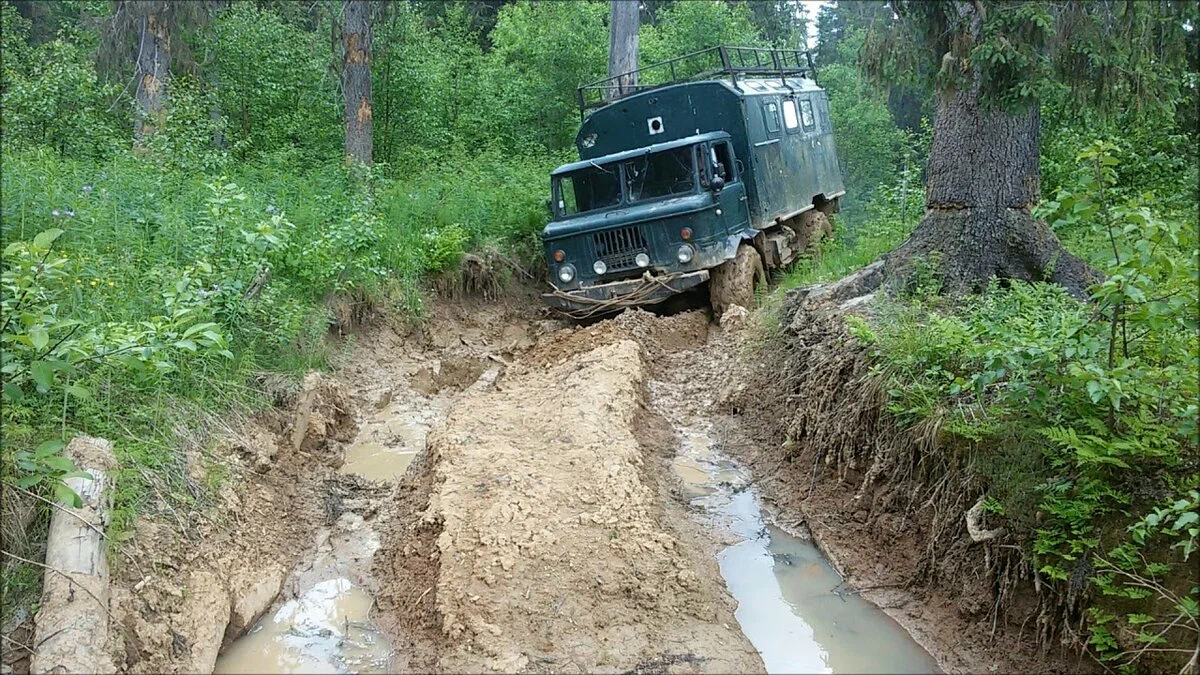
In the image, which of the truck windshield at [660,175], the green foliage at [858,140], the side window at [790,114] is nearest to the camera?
the truck windshield at [660,175]

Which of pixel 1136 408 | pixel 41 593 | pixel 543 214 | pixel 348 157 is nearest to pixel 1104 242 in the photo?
pixel 1136 408

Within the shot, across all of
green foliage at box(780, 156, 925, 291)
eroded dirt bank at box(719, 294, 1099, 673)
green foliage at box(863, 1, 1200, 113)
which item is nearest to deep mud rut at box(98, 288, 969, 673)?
eroded dirt bank at box(719, 294, 1099, 673)

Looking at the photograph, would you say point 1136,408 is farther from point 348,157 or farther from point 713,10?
point 713,10

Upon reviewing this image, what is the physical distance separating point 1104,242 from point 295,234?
7569mm

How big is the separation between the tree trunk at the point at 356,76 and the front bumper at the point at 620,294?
4621 mm

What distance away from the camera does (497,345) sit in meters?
10.9

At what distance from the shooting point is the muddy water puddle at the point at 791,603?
4.58 meters

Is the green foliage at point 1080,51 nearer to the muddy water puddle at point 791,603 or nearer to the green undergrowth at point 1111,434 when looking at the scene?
the green undergrowth at point 1111,434

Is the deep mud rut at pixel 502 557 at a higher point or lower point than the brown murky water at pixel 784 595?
higher

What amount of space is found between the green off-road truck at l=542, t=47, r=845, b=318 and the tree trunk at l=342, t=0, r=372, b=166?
365 cm

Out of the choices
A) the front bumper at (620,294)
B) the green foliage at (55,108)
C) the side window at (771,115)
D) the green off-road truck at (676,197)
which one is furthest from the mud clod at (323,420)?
the side window at (771,115)

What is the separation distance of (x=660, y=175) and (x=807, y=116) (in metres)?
4.22

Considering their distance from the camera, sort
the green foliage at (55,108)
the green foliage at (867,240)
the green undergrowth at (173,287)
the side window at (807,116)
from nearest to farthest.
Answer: the green undergrowth at (173,287) → the green foliage at (867,240) → the green foliage at (55,108) → the side window at (807,116)

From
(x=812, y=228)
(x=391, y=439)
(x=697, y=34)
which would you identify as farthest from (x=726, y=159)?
(x=697, y=34)
